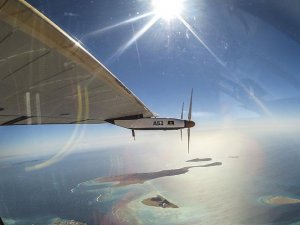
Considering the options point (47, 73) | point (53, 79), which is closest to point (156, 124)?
point (53, 79)

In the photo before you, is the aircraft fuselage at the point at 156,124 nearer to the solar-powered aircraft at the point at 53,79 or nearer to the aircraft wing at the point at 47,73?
the solar-powered aircraft at the point at 53,79

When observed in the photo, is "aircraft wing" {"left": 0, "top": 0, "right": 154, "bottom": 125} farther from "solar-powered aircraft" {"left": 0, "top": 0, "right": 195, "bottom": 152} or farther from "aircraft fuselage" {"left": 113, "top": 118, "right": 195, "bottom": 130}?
"aircraft fuselage" {"left": 113, "top": 118, "right": 195, "bottom": 130}

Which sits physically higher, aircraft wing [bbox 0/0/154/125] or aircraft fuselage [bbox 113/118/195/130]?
aircraft wing [bbox 0/0/154/125]

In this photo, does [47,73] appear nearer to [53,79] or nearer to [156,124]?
[53,79]

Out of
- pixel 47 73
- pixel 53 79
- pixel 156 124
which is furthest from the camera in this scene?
pixel 156 124

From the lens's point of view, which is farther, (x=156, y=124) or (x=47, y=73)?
(x=156, y=124)

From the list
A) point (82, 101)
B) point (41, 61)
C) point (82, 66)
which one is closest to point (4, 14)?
point (41, 61)

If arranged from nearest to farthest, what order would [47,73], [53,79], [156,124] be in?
[47,73], [53,79], [156,124]

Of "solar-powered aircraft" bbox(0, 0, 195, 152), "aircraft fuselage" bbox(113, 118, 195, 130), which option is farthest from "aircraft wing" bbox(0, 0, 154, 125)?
"aircraft fuselage" bbox(113, 118, 195, 130)

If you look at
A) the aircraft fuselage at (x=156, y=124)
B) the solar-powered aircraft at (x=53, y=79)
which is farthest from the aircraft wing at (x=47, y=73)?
the aircraft fuselage at (x=156, y=124)
